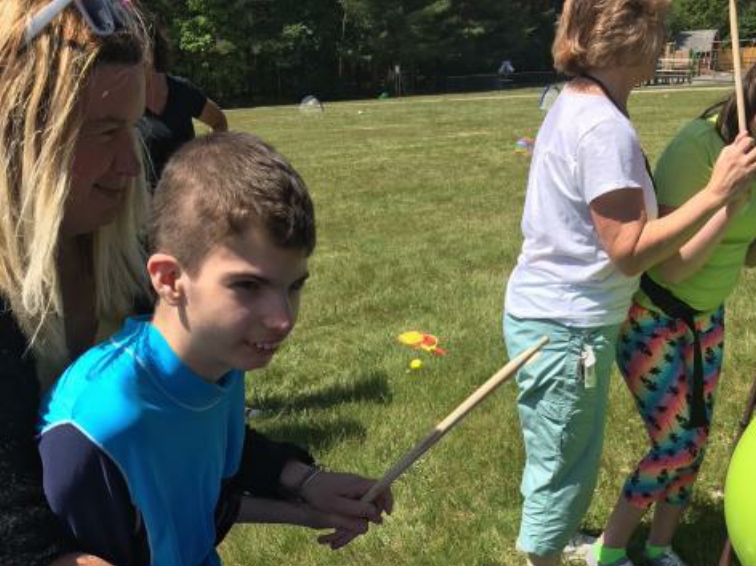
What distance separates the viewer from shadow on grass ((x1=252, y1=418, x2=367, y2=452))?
4414mm

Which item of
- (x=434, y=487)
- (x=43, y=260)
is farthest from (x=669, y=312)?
(x=43, y=260)

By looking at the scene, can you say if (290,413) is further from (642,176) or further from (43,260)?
(43,260)

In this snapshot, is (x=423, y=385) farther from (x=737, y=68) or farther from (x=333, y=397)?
(x=737, y=68)

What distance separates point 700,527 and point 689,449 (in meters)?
0.80

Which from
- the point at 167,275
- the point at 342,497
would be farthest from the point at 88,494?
the point at 342,497

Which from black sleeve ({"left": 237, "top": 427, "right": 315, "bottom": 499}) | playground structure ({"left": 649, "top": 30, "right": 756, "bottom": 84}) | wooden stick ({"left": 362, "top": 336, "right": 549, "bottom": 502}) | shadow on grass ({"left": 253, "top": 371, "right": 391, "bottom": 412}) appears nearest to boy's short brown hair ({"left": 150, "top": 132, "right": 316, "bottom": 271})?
wooden stick ({"left": 362, "top": 336, "right": 549, "bottom": 502})

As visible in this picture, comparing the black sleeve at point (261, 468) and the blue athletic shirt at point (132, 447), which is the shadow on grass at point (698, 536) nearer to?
the black sleeve at point (261, 468)

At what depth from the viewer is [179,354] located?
4.64 ft

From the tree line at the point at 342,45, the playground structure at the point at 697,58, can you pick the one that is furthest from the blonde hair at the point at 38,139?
the tree line at the point at 342,45

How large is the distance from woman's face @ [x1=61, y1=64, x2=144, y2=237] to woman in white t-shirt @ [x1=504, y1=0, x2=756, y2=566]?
1.44m

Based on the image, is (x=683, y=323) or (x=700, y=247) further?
(x=683, y=323)

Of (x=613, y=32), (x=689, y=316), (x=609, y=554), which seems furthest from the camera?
(x=609, y=554)

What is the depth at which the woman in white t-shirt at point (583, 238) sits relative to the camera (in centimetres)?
245

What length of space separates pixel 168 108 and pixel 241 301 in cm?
278
